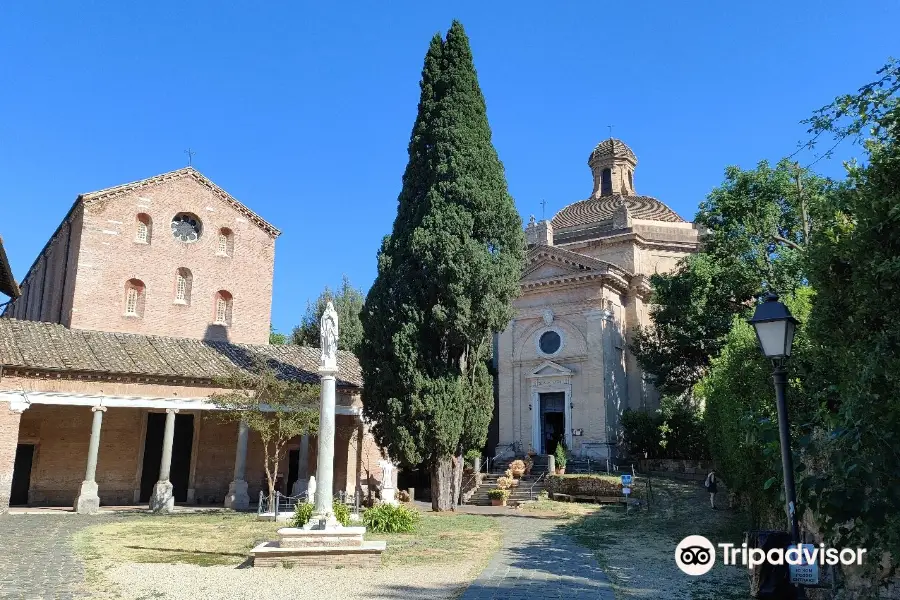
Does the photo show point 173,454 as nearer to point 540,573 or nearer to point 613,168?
point 540,573

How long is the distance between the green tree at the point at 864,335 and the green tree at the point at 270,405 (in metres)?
16.1

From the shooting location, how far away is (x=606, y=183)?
4025 cm

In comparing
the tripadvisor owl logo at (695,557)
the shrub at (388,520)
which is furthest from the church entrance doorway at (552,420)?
the tripadvisor owl logo at (695,557)

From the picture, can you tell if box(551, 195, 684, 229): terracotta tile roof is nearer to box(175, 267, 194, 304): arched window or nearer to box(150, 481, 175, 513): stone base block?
box(175, 267, 194, 304): arched window

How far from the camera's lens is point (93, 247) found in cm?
2670

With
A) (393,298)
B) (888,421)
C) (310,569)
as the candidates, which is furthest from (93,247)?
(888,421)

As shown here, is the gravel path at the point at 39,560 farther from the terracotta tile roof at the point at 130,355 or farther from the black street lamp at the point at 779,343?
the black street lamp at the point at 779,343

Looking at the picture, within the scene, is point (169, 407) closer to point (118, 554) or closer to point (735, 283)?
point (118, 554)

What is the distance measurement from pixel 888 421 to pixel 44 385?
2149 cm

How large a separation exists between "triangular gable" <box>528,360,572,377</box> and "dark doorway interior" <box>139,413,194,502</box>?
14832 mm

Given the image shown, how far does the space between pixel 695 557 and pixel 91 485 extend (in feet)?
58.5

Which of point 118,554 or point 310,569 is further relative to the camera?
point 118,554

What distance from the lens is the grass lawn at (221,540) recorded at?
11570 millimetres

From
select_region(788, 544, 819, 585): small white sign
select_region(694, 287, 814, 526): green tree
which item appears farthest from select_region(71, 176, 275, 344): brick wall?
select_region(788, 544, 819, 585): small white sign
